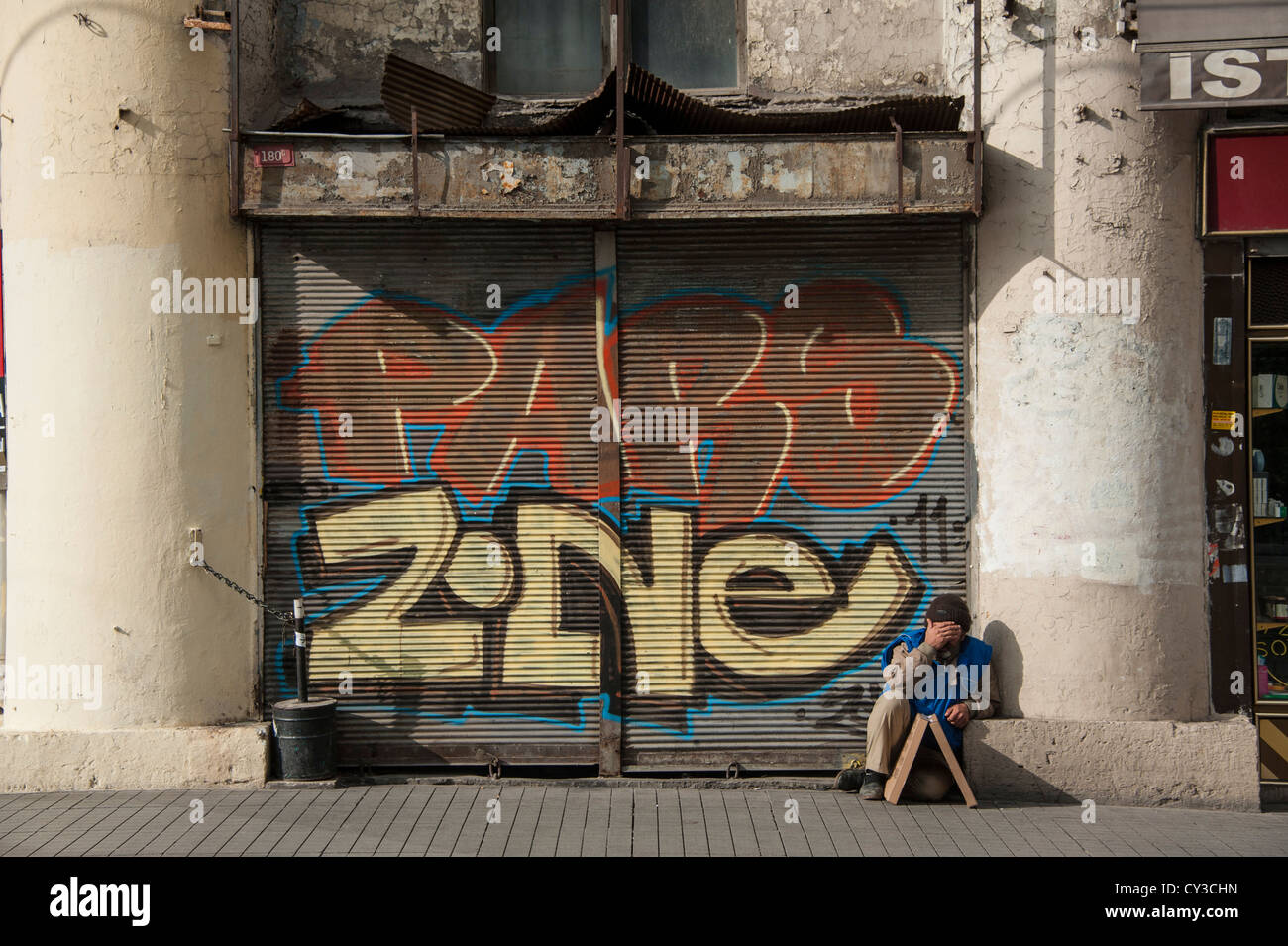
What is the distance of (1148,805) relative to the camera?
23.7 ft

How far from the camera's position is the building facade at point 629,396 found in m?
7.29

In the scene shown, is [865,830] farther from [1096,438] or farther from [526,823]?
[1096,438]

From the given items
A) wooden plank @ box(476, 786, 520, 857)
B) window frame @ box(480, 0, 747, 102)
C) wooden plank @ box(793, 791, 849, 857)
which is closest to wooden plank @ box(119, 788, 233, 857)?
wooden plank @ box(476, 786, 520, 857)

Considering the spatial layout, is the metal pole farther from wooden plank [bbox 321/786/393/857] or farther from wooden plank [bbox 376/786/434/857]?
wooden plank [bbox 376/786/434/857]

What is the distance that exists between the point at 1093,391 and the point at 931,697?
2116 mm

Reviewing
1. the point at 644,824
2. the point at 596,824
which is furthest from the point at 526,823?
the point at 644,824

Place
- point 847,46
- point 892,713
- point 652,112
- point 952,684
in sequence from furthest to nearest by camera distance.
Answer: point 847,46 → point 652,112 → point 952,684 → point 892,713

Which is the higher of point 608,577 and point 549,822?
point 608,577

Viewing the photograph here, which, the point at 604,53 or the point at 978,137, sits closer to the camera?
the point at 978,137

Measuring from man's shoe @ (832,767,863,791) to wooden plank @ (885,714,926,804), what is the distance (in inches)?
12.1

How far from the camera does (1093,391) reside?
7312 mm

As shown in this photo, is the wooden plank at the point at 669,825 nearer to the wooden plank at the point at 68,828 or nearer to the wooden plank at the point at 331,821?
the wooden plank at the point at 331,821

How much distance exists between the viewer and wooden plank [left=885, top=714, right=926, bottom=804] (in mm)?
7043

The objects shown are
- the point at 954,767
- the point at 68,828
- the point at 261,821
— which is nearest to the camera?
the point at 68,828
